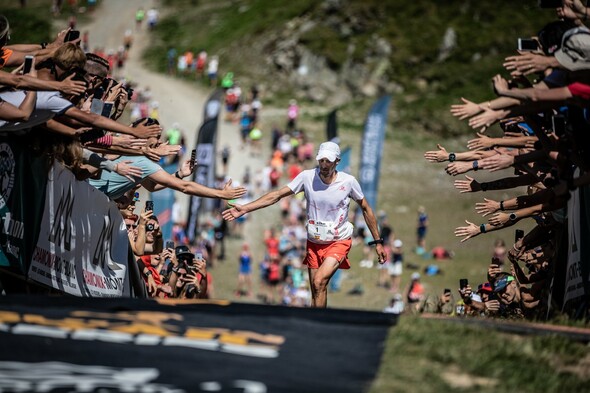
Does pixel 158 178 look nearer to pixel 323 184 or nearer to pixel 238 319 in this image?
pixel 323 184

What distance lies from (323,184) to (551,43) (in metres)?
3.37

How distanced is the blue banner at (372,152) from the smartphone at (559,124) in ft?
85.4

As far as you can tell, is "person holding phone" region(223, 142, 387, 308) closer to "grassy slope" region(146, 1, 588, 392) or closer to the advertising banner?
the advertising banner

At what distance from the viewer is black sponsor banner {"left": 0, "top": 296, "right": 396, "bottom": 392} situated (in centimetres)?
655

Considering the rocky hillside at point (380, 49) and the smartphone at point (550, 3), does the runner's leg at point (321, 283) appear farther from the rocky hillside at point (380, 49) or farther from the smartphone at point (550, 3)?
the rocky hillside at point (380, 49)

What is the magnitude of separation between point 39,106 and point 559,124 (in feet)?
14.2

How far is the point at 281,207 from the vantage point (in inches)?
1644

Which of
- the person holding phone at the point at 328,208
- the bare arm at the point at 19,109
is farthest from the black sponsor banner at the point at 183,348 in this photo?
the person holding phone at the point at 328,208

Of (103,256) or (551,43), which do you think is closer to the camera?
(551,43)

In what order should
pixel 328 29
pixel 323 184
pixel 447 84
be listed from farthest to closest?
pixel 328 29 < pixel 447 84 < pixel 323 184

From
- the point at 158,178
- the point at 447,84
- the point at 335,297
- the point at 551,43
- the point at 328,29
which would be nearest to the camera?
the point at 551,43

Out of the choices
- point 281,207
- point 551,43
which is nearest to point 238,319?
point 551,43

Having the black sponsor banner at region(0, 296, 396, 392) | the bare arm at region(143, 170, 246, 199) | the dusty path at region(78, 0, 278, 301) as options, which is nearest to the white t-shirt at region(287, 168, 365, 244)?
the bare arm at region(143, 170, 246, 199)

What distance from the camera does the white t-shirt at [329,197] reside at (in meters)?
11.9
